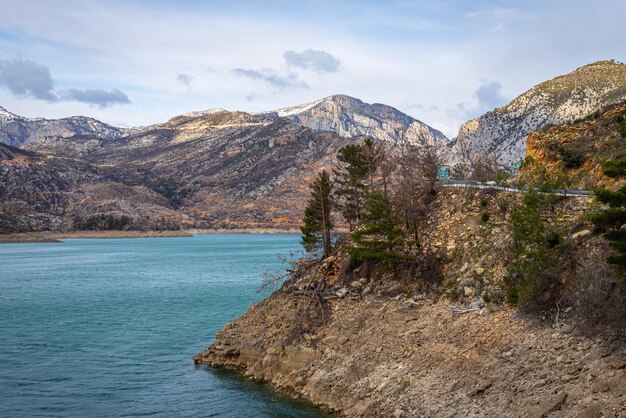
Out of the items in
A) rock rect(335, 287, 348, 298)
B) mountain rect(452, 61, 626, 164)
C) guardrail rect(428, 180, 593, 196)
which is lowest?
rock rect(335, 287, 348, 298)

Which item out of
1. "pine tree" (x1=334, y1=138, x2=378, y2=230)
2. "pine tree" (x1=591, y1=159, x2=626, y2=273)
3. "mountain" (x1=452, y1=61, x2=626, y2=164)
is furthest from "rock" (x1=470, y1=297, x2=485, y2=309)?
"mountain" (x1=452, y1=61, x2=626, y2=164)

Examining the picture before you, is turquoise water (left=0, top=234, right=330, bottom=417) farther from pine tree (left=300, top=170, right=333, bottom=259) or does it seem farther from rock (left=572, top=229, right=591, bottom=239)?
rock (left=572, top=229, right=591, bottom=239)

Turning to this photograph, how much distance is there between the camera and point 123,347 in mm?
42938

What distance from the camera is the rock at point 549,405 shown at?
20688mm

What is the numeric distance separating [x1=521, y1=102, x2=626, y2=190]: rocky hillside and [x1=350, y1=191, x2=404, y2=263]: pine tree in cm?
1058

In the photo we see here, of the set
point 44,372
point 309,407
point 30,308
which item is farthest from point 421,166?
point 30,308

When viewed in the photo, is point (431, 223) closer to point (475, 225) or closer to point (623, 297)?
point (475, 225)

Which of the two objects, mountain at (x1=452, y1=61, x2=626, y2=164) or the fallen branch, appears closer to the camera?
the fallen branch

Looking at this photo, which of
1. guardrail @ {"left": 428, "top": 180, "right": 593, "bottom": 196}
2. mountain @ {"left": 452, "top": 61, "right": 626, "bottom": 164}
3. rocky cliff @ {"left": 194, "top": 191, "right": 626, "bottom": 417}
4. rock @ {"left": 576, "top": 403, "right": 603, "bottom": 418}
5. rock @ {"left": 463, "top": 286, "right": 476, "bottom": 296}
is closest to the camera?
rock @ {"left": 576, "top": 403, "right": 603, "bottom": 418}

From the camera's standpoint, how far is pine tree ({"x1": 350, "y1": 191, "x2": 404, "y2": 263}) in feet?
113

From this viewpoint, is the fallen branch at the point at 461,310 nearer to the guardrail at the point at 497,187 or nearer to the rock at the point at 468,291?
the rock at the point at 468,291

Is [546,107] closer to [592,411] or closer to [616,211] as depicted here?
[616,211]

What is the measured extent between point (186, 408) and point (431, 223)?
20058mm

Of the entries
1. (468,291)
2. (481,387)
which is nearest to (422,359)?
(481,387)
